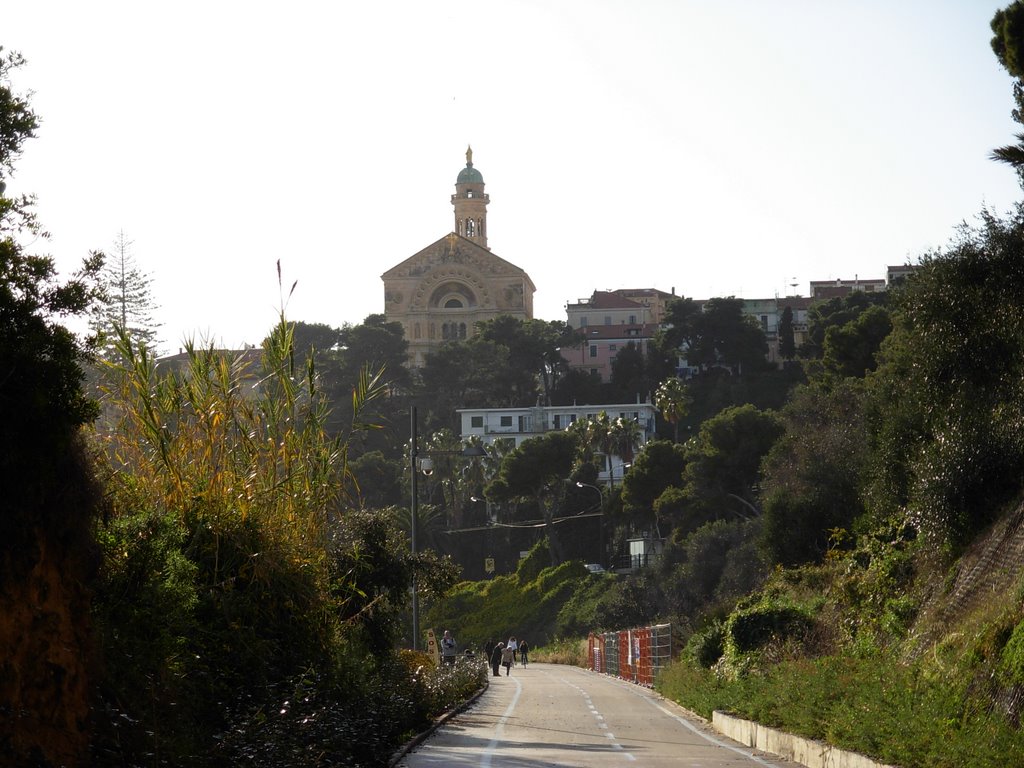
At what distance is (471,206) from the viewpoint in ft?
525

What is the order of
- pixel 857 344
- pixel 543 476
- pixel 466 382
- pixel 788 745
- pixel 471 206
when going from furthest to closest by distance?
pixel 471 206 → pixel 466 382 → pixel 543 476 → pixel 857 344 → pixel 788 745

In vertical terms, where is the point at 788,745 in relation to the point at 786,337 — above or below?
below

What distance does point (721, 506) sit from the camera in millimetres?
66875

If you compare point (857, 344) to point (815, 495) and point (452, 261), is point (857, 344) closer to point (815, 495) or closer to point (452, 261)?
point (815, 495)

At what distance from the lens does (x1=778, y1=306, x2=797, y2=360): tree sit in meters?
120

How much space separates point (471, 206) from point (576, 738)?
142793mm

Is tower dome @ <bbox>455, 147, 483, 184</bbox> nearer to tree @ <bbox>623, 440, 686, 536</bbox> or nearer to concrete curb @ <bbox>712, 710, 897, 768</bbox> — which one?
tree @ <bbox>623, 440, 686, 536</bbox>

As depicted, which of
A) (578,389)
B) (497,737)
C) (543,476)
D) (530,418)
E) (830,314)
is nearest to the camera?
(497,737)

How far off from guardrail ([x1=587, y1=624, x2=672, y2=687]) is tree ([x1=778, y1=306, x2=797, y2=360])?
214 feet

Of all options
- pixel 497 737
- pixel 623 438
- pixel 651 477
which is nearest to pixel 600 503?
pixel 651 477

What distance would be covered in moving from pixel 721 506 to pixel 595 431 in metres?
24.5

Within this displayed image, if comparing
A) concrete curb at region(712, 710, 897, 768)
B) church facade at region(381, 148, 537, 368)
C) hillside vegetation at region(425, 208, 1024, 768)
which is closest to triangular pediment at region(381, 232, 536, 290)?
church facade at region(381, 148, 537, 368)

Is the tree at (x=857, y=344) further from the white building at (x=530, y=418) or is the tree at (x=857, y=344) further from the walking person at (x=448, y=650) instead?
the white building at (x=530, y=418)

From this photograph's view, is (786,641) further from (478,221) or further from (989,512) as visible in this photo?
(478,221)
